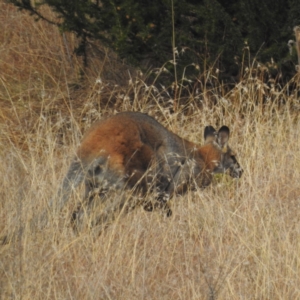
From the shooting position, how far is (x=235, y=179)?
6824 millimetres

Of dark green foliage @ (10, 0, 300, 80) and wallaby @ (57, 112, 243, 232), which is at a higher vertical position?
dark green foliage @ (10, 0, 300, 80)

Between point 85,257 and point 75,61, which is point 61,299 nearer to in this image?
point 85,257

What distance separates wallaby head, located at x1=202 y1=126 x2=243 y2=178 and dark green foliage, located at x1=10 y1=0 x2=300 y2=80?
0.78 m

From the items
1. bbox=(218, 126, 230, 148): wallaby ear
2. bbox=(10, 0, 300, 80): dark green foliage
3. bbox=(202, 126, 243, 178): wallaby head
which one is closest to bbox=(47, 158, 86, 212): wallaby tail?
bbox=(202, 126, 243, 178): wallaby head

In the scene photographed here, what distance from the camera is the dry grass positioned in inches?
181

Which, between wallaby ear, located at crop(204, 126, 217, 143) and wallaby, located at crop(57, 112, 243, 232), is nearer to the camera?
wallaby, located at crop(57, 112, 243, 232)

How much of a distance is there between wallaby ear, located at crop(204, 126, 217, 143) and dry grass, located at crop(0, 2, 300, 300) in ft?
0.84

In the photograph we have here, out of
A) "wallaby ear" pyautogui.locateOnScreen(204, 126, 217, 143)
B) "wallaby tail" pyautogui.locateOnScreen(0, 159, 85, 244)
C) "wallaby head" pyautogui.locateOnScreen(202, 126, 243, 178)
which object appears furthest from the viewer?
"wallaby ear" pyautogui.locateOnScreen(204, 126, 217, 143)

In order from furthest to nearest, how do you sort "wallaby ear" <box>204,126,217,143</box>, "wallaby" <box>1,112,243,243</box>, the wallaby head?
"wallaby ear" <box>204,126,217,143</box>, the wallaby head, "wallaby" <box>1,112,243,243</box>

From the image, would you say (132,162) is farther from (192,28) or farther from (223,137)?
(192,28)

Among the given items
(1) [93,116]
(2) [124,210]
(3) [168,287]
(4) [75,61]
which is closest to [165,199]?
(2) [124,210]

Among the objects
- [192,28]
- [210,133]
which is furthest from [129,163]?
[192,28]

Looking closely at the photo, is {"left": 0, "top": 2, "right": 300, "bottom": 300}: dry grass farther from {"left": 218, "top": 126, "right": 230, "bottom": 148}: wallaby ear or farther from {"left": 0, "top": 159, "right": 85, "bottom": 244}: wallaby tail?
{"left": 218, "top": 126, "right": 230, "bottom": 148}: wallaby ear

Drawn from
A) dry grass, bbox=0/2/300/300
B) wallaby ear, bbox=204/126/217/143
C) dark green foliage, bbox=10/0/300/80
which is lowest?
dry grass, bbox=0/2/300/300
